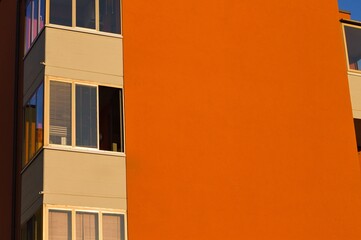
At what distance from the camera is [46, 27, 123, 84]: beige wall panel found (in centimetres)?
2120

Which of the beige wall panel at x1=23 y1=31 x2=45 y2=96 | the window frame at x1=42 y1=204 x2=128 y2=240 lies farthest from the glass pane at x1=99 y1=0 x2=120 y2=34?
the window frame at x1=42 y1=204 x2=128 y2=240

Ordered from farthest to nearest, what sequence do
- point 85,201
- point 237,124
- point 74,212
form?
point 237,124 → point 85,201 → point 74,212

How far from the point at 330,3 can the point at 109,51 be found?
8.09m

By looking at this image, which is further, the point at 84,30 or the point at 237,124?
the point at 237,124

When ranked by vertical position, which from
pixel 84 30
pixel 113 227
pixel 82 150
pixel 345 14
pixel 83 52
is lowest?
pixel 113 227

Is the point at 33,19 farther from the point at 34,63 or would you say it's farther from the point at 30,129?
the point at 30,129

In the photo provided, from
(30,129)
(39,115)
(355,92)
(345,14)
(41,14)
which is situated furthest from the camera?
(345,14)

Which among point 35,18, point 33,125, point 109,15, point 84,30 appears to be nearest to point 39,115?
point 33,125

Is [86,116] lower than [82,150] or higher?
higher

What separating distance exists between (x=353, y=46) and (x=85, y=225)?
1126 cm

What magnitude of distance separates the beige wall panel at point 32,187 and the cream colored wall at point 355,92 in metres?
10.2

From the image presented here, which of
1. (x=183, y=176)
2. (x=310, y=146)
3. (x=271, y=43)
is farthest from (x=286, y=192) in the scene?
(x=271, y=43)

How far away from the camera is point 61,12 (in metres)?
21.8

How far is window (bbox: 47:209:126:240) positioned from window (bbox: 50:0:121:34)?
5.24 meters
